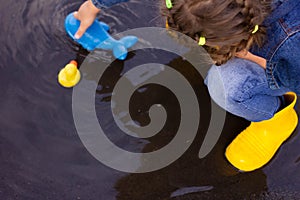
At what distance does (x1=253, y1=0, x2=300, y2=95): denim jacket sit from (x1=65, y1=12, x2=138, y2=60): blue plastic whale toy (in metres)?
0.55

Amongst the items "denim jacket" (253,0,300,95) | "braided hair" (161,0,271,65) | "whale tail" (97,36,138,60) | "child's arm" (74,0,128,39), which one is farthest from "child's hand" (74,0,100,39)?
"denim jacket" (253,0,300,95)

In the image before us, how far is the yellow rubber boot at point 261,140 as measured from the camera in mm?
1314

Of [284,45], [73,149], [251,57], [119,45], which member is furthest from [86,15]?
[284,45]

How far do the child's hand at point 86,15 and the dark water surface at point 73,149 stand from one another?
0.13 meters

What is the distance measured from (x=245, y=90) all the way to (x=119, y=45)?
0.51m

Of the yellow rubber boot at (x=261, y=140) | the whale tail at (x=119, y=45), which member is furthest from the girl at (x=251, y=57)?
the whale tail at (x=119, y=45)

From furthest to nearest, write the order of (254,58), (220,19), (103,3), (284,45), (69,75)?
(69,75) < (103,3) < (254,58) < (284,45) < (220,19)

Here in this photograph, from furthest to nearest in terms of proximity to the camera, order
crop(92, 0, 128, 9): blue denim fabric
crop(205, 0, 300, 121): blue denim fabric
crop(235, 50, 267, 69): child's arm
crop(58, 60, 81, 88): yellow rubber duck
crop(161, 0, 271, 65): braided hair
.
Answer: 1. crop(58, 60, 81, 88): yellow rubber duck
2. crop(92, 0, 128, 9): blue denim fabric
3. crop(235, 50, 267, 69): child's arm
4. crop(205, 0, 300, 121): blue denim fabric
5. crop(161, 0, 271, 65): braided hair

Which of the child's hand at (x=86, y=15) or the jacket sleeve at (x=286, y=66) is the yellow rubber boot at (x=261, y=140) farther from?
the child's hand at (x=86, y=15)

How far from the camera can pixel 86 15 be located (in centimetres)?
133

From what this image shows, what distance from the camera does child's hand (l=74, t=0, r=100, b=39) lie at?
1.30 metres

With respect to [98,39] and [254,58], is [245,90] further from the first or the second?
[98,39]

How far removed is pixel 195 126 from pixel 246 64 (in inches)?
13.6

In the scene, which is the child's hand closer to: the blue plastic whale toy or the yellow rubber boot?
the blue plastic whale toy
